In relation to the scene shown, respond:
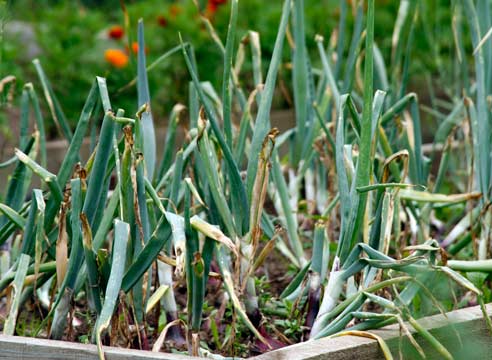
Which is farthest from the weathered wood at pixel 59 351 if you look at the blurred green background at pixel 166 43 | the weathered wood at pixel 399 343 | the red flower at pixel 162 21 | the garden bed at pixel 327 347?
the red flower at pixel 162 21

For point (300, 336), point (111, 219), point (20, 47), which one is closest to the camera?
point (111, 219)

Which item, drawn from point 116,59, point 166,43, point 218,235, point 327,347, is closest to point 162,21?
point 166,43

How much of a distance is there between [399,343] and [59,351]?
0.58 meters

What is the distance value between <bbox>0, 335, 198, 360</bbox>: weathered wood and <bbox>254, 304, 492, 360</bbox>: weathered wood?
0.20 meters

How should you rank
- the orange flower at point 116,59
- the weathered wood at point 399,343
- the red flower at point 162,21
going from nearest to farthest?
1. the weathered wood at point 399,343
2. the orange flower at point 116,59
3. the red flower at point 162,21

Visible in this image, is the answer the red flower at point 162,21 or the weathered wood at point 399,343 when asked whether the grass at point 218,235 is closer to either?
the weathered wood at point 399,343

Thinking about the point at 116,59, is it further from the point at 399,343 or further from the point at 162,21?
the point at 399,343

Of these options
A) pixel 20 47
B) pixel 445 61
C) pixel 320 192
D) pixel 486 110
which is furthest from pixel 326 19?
pixel 486 110

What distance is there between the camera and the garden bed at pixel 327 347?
1.68 meters

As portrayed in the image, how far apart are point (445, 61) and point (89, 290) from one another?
391 centimetres

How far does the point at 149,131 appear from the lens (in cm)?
204

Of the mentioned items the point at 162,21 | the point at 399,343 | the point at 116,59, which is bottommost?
the point at 399,343

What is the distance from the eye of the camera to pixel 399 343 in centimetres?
173

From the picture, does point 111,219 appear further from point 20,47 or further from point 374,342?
point 20,47
